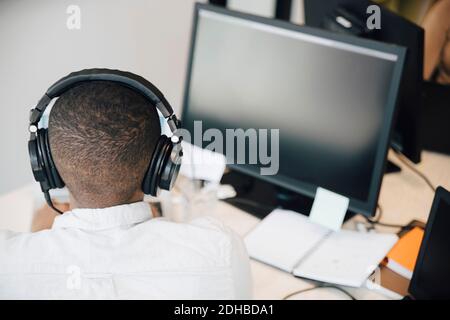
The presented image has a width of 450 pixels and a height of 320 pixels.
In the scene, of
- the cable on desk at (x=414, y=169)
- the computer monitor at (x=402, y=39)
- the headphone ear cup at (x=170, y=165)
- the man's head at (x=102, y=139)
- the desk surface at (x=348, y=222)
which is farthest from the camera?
the cable on desk at (x=414, y=169)

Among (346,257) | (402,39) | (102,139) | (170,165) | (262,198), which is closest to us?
(102,139)

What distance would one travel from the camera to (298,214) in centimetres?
134

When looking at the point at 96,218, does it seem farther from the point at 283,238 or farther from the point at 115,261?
the point at 283,238

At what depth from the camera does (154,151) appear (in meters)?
0.89

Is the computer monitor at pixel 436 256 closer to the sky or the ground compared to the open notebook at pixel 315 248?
closer to the sky

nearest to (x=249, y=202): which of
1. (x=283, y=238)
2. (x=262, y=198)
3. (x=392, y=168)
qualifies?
(x=262, y=198)

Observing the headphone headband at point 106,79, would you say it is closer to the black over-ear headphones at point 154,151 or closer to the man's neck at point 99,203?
the black over-ear headphones at point 154,151

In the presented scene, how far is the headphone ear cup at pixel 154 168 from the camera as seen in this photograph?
0.89 metres

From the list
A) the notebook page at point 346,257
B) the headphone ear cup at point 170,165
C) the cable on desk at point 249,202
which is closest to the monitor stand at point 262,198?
the cable on desk at point 249,202

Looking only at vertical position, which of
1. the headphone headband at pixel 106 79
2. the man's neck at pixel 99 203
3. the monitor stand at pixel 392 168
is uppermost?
the headphone headband at pixel 106 79

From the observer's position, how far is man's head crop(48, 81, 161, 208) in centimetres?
81

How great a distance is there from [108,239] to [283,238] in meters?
0.53

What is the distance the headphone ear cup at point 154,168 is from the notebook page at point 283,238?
392 mm
